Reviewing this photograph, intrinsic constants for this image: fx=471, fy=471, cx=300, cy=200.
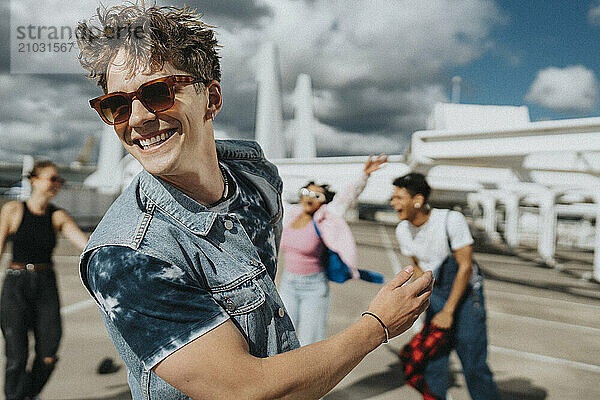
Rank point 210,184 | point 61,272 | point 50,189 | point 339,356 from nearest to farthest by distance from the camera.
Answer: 1. point 339,356
2. point 210,184
3. point 50,189
4. point 61,272

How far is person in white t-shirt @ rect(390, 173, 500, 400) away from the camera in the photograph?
343 cm

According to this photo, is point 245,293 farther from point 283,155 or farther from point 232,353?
point 283,155

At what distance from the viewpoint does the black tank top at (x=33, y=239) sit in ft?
11.7

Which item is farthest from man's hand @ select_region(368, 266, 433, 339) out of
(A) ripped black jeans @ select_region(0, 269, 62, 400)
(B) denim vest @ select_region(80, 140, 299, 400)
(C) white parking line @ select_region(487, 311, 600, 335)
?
(C) white parking line @ select_region(487, 311, 600, 335)

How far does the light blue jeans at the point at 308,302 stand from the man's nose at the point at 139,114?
10.2ft

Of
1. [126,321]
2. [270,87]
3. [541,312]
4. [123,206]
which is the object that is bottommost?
[541,312]

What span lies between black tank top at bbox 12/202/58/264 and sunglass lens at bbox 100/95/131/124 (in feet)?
9.72

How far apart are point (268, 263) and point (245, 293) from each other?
0.96 feet

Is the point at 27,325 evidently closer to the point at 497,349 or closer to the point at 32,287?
the point at 32,287

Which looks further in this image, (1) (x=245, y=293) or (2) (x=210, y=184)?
(2) (x=210, y=184)

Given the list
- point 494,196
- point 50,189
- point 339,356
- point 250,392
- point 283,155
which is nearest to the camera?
point 250,392

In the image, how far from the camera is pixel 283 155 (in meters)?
38.0

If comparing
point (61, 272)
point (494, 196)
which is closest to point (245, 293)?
point (61, 272)

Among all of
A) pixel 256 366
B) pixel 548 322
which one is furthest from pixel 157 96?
pixel 548 322
